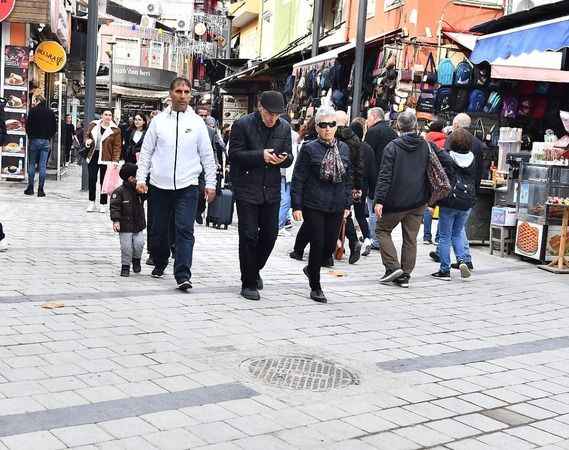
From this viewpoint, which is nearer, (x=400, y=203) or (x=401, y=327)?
(x=401, y=327)

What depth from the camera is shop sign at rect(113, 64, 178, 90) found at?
53.8 metres

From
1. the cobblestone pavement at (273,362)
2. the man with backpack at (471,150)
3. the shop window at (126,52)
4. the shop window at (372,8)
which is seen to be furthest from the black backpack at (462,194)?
the shop window at (126,52)

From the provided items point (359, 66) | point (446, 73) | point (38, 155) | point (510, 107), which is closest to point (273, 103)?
point (510, 107)

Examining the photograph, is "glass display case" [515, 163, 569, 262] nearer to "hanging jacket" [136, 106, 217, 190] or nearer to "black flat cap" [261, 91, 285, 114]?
"black flat cap" [261, 91, 285, 114]

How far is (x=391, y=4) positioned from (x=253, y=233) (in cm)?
Result: 1326

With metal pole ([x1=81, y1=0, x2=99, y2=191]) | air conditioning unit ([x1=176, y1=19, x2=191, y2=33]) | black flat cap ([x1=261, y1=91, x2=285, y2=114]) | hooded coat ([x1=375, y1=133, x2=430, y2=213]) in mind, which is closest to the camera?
black flat cap ([x1=261, y1=91, x2=285, y2=114])

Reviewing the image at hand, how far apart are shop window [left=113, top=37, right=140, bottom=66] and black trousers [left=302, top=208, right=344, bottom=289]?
51025mm

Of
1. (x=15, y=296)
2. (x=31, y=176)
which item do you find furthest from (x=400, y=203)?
(x=31, y=176)

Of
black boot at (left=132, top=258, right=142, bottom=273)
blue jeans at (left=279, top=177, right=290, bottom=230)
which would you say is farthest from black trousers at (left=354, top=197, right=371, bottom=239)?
black boot at (left=132, top=258, right=142, bottom=273)

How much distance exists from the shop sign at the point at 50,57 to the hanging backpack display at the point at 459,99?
918 centimetres

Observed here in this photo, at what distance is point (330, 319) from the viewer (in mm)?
6879

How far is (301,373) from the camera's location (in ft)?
17.2

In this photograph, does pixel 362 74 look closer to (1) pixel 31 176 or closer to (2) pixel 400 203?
(1) pixel 31 176

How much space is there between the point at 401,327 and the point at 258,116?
7.54ft
